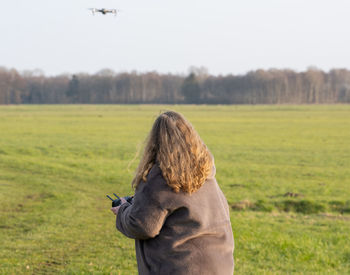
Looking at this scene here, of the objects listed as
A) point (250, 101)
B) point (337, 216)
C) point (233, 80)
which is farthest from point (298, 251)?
point (233, 80)

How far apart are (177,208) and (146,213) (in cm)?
20

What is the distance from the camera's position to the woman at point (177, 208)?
3.06m

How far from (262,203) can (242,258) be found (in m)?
6.82

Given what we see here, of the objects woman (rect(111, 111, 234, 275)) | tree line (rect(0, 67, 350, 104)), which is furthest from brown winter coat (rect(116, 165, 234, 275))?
tree line (rect(0, 67, 350, 104))

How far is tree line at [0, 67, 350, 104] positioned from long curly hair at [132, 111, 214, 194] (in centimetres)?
14925

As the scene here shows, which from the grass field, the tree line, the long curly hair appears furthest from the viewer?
the tree line

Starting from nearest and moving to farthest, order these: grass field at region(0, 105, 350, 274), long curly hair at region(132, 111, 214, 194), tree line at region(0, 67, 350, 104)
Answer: long curly hair at region(132, 111, 214, 194), grass field at region(0, 105, 350, 274), tree line at region(0, 67, 350, 104)

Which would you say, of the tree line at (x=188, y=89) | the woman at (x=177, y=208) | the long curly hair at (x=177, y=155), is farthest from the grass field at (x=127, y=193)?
the tree line at (x=188, y=89)

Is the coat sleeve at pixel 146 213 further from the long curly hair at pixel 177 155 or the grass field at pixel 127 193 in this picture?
the grass field at pixel 127 193

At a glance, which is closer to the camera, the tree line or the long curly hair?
the long curly hair

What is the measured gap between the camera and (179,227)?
124 inches

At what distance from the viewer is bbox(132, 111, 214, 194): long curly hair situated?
9.93ft

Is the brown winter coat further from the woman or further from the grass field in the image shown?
the grass field

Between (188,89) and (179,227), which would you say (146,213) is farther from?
(188,89)
